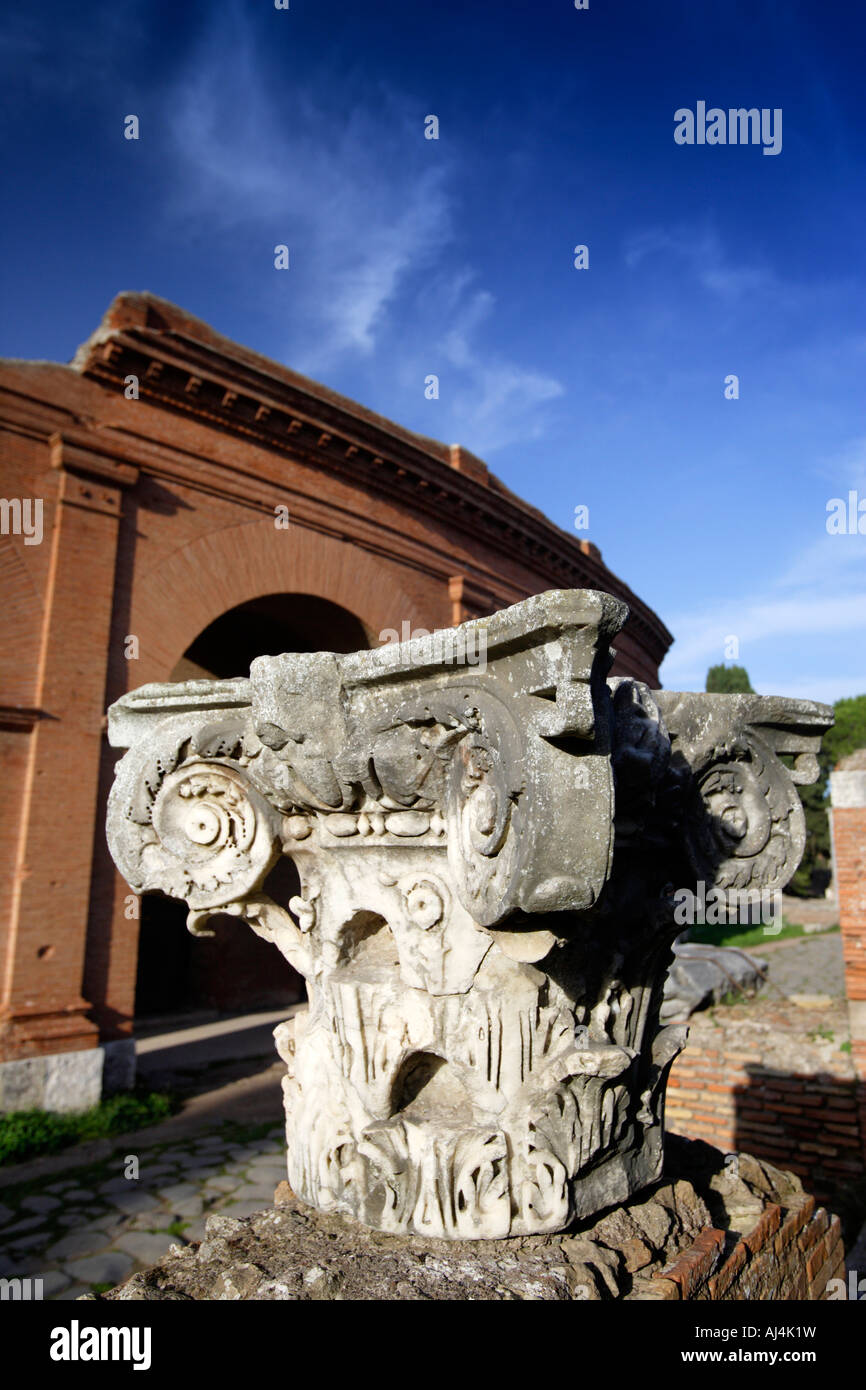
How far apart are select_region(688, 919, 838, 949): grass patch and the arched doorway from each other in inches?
273

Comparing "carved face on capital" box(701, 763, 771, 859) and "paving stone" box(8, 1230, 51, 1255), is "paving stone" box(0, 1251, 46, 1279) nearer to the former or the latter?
"paving stone" box(8, 1230, 51, 1255)

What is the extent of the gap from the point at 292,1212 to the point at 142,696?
1.28 m

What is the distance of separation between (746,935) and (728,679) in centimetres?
1374

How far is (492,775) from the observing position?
160cm

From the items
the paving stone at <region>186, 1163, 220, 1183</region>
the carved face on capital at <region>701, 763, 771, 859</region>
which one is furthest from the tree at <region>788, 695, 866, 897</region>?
the carved face on capital at <region>701, 763, 771, 859</region>

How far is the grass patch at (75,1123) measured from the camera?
5348 millimetres

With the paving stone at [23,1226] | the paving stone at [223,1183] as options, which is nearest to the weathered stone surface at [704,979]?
the paving stone at [223,1183]

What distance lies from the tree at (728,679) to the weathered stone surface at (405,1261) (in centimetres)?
2595

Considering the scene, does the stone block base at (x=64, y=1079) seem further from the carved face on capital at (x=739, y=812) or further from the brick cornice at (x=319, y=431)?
the carved face on capital at (x=739, y=812)

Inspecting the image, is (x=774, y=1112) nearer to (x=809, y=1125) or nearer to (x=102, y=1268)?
(x=809, y=1125)

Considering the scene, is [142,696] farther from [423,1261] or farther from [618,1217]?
Answer: [618,1217]

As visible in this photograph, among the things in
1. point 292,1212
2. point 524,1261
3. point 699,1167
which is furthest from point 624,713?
point 699,1167

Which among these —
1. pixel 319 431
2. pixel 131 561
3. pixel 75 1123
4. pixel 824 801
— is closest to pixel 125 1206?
pixel 75 1123

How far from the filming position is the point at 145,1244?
4000mm
